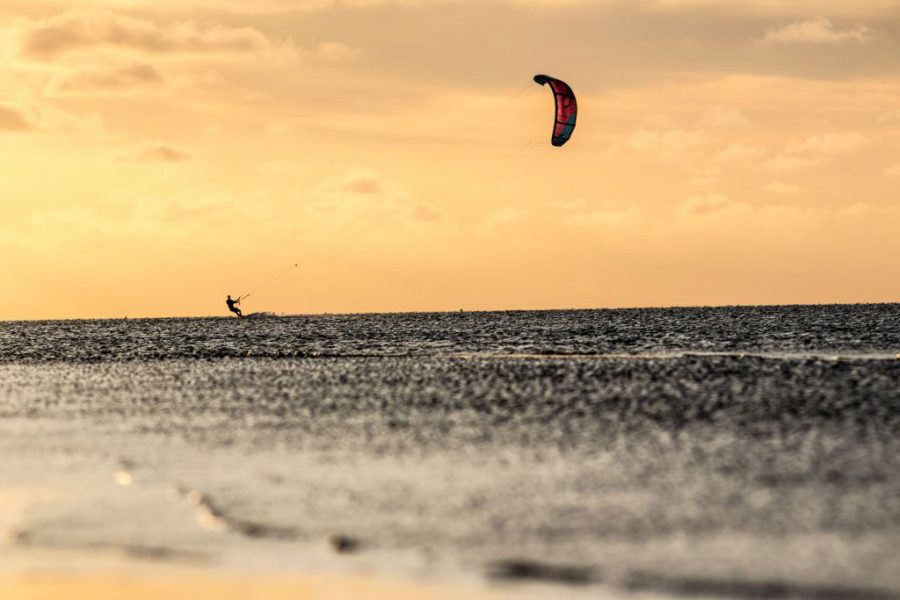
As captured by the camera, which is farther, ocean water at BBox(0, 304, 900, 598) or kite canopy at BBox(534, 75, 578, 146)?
kite canopy at BBox(534, 75, 578, 146)

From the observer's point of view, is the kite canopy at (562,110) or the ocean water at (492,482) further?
the kite canopy at (562,110)

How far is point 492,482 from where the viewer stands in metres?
19.0

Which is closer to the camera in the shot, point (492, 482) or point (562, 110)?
point (492, 482)

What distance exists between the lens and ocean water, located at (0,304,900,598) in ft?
44.0

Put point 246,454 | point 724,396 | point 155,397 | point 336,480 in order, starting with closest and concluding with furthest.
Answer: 1. point 336,480
2. point 246,454
3. point 724,396
4. point 155,397

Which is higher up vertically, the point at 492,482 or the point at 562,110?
the point at 562,110

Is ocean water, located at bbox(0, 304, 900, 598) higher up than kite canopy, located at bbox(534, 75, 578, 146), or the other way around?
kite canopy, located at bbox(534, 75, 578, 146)

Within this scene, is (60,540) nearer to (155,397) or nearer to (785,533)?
(785,533)

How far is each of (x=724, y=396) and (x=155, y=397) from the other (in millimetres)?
17586

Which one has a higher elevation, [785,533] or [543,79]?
[543,79]

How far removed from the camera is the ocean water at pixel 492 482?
1341 cm

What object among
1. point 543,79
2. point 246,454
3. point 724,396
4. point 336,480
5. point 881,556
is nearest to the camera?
point 881,556

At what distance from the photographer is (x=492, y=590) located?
12.3 m

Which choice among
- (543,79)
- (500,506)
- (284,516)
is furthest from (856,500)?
(543,79)
